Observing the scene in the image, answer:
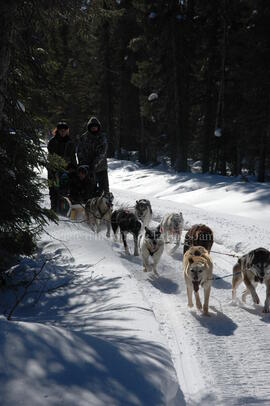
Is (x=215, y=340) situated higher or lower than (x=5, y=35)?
lower

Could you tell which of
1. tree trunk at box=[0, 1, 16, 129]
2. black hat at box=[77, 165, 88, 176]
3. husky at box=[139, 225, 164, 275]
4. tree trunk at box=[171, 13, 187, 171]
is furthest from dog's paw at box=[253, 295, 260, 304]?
tree trunk at box=[171, 13, 187, 171]

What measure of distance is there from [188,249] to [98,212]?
3.76 m

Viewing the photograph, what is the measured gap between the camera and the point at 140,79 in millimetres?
24172

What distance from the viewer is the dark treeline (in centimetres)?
549

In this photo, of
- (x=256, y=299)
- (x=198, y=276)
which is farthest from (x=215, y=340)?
(x=256, y=299)

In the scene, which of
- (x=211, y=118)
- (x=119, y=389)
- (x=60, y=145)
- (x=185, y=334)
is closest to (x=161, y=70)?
(x=211, y=118)

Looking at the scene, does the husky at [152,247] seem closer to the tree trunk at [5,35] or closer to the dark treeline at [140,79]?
the dark treeline at [140,79]

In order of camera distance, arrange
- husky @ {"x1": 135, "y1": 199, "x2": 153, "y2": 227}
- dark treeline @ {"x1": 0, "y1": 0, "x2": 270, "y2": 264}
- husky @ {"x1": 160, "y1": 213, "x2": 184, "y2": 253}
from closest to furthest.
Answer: dark treeline @ {"x1": 0, "y1": 0, "x2": 270, "y2": 264}, husky @ {"x1": 160, "y1": 213, "x2": 184, "y2": 253}, husky @ {"x1": 135, "y1": 199, "x2": 153, "y2": 227}

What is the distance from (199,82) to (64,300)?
20.4m

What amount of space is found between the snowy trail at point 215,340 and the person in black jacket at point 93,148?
13.1 ft

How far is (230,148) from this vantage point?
22578 mm

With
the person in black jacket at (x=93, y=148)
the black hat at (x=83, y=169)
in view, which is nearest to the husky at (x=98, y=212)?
the black hat at (x=83, y=169)

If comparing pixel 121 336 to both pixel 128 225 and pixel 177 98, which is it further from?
pixel 177 98

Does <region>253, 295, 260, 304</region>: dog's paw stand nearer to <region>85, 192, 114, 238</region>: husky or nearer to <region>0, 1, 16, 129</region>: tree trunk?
<region>0, 1, 16, 129</region>: tree trunk
